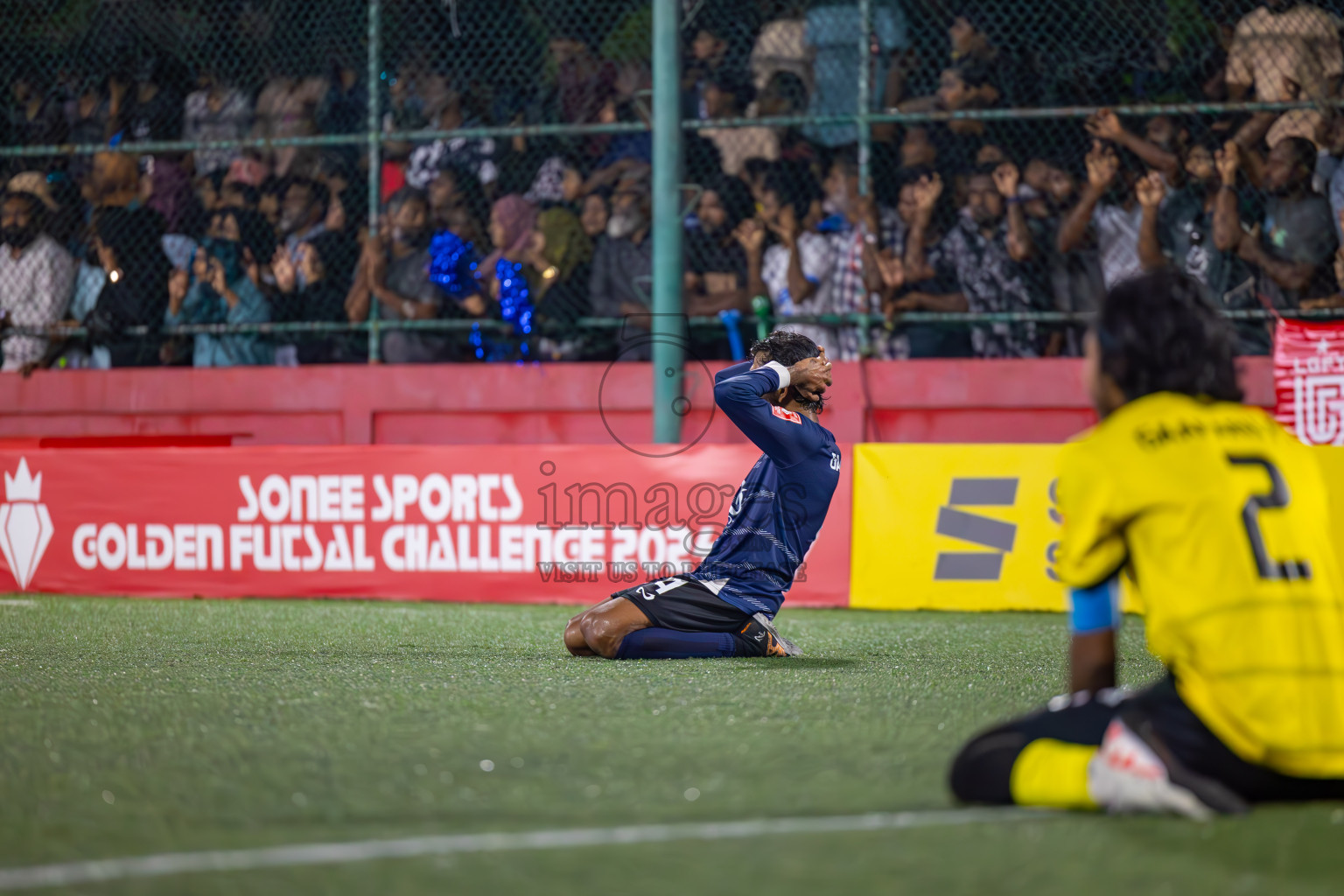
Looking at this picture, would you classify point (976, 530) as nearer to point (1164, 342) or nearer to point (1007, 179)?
point (1007, 179)

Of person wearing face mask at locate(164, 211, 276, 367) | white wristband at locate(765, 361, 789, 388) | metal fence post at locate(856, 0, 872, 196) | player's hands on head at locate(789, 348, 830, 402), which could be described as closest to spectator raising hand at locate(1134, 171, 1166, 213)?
metal fence post at locate(856, 0, 872, 196)

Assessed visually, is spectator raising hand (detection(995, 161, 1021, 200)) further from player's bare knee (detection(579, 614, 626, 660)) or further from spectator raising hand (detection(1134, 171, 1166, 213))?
player's bare knee (detection(579, 614, 626, 660))

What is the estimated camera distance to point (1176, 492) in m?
2.96

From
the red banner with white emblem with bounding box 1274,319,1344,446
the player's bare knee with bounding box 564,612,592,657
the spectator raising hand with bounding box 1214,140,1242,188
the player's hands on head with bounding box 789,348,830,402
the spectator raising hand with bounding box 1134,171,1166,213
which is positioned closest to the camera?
the player's hands on head with bounding box 789,348,830,402

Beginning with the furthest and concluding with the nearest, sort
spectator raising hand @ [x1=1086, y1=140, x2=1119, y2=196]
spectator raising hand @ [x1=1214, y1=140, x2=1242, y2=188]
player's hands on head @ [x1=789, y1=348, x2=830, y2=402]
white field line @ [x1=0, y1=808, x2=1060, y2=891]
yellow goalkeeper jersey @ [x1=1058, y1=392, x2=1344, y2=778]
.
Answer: spectator raising hand @ [x1=1086, y1=140, x2=1119, y2=196] < spectator raising hand @ [x1=1214, y1=140, x2=1242, y2=188] < player's hands on head @ [x1=789, y1=348, x2=830, y2=402] < yellow goalkeeper jersey @ [x1=1058, y1=392, x2=1344, y2=778] < white field line @ [x1=0, y1=808, x2=1060, y2=891]

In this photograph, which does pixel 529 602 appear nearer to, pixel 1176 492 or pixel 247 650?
pixel 247 650

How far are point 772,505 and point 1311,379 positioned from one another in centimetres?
500

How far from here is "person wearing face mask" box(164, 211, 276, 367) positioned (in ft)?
39.1

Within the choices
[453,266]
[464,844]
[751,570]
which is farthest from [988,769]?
[453,266]

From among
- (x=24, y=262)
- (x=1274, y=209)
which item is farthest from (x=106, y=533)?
(x=1274, y=209)

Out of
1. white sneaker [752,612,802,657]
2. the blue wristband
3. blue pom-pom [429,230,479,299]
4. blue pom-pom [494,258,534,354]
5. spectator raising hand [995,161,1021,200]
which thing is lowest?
white sneaker [752,612,802,657]

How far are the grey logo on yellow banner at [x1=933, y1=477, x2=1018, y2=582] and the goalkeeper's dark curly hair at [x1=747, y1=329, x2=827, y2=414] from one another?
3.41m

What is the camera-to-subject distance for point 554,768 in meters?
3.58

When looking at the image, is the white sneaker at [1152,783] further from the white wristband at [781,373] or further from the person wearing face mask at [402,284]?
the person wearing face mask at [402,284]
